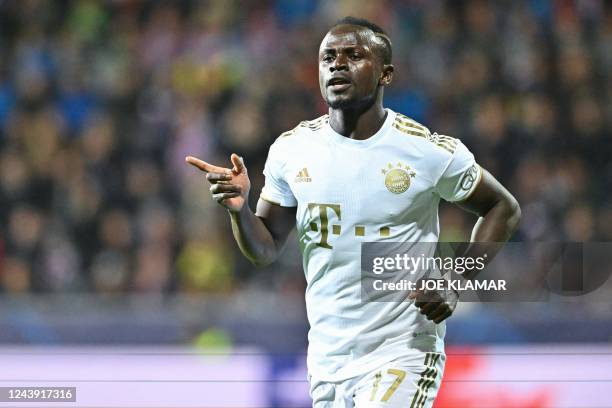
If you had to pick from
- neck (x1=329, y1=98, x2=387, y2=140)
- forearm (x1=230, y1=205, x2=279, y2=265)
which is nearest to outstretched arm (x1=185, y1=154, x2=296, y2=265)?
forearm (x1=230, y1=205, x2=279, y2=265)

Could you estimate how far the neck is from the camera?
13.3ft

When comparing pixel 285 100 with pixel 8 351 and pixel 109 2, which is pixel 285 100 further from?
pixel 8 351

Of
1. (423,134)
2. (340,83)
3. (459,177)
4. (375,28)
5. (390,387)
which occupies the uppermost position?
(375,28)

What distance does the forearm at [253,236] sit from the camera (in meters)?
4.01

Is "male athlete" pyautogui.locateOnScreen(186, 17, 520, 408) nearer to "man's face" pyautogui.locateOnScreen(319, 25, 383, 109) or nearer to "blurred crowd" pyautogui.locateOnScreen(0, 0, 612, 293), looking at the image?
"man's face" pyautogui.locateOnScreen(319, 25, 383, 109)

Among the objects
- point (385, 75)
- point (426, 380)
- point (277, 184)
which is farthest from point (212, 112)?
point (426, 380)

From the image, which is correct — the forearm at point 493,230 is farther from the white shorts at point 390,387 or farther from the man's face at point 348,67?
the man's face at point 348,67

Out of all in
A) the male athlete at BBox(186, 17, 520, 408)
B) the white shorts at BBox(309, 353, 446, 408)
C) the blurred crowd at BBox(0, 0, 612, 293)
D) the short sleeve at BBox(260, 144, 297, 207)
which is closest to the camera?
the white shorts at BBox(309, 353, 446, 408)

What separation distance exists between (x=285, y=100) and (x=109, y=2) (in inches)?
113

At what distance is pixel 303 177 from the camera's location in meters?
4.05

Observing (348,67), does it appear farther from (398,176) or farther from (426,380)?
(426,380)

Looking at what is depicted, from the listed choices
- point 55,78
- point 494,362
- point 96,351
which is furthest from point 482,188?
point 55,78

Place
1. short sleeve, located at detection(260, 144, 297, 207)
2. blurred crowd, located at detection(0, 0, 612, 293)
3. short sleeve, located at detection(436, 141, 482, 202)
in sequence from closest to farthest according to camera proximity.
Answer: short sleeve, located at detection(436, 141, 482, 202), short sleeve, located at detection(260, 144, 297, 207), blurred crowd, located at detection(0, 0, 612, 293)

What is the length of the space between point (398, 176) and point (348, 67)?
456 millimetres
